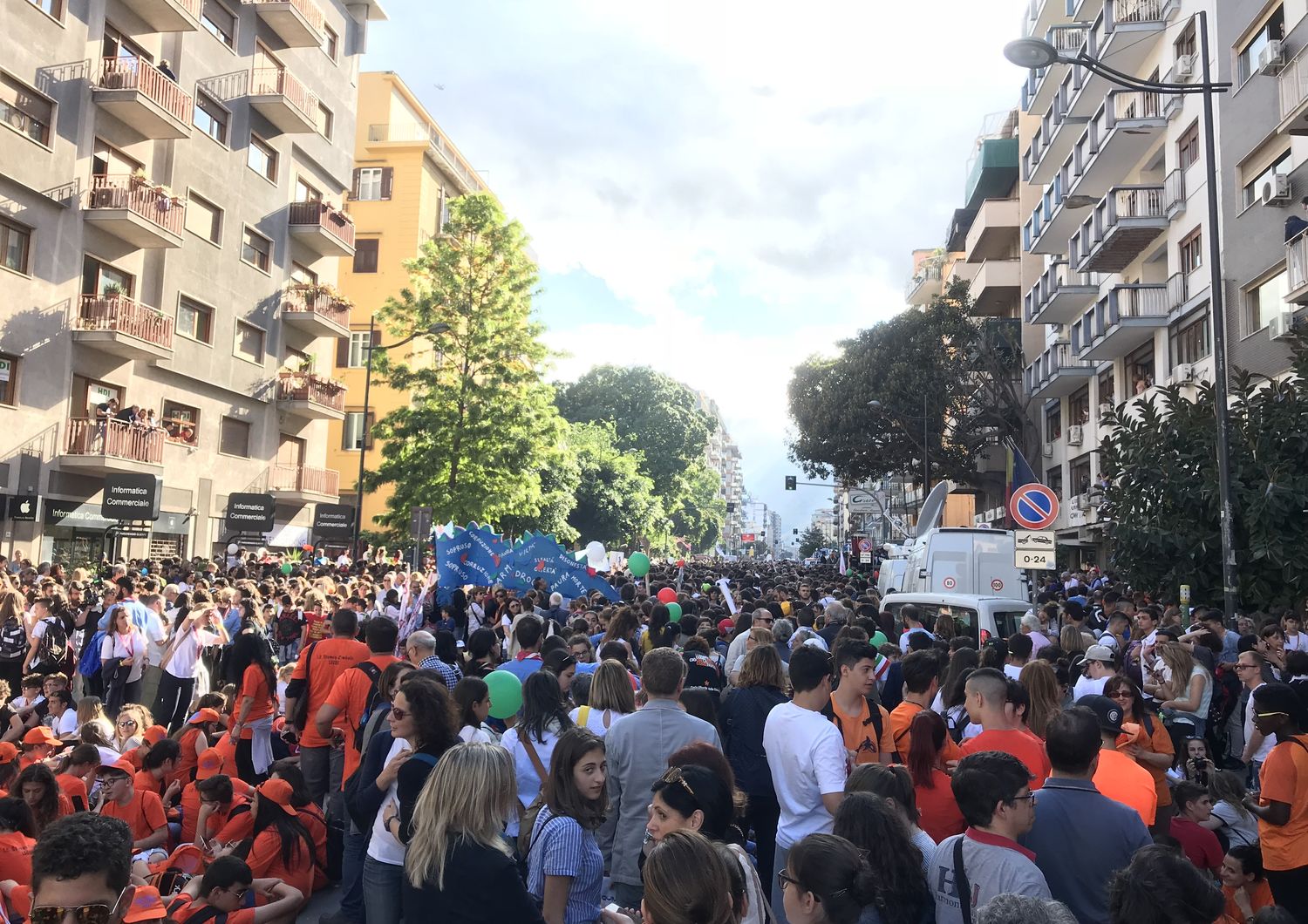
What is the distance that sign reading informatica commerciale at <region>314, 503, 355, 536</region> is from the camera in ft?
86.3

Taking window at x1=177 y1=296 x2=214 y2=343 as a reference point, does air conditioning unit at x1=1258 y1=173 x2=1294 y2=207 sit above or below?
above

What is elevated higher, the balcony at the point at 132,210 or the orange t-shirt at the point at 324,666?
the balcony at the point at 132,210

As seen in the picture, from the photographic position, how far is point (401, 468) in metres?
32.5

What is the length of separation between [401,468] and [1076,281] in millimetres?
21926

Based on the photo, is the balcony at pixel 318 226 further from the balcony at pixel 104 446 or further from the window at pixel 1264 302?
the window at pixel 1264 302

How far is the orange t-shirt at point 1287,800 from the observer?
18.2 ft

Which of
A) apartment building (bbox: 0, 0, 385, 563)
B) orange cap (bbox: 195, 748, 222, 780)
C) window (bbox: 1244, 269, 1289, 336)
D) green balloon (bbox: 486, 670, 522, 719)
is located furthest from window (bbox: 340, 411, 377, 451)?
green balloon (bbox: 486, 670, 522, 719)

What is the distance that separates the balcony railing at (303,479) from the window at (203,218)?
712cm

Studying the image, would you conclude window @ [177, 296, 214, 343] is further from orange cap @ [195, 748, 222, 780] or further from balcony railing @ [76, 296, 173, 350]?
orange cap @ [195, 748, 222, 780]

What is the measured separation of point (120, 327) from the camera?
79.6 feet

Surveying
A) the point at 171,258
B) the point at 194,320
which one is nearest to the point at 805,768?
the point at 171,258

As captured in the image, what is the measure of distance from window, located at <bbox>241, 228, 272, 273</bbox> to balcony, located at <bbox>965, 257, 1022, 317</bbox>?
86.4 feet

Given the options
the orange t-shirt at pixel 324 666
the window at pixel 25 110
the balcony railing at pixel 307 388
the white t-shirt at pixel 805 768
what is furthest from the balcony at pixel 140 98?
the white t-shirt at pixel 805 768

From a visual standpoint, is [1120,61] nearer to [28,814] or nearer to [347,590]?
[347,590]
